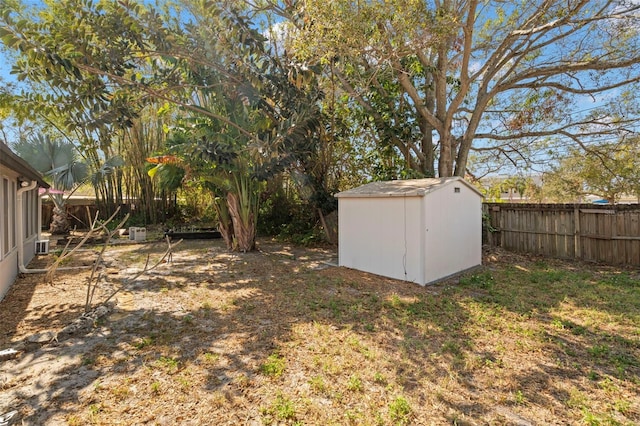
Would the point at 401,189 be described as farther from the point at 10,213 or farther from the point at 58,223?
the point at 58,223

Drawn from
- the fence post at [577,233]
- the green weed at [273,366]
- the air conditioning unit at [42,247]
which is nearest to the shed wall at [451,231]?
the fence post at [577,233]

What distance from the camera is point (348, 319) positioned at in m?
4.27

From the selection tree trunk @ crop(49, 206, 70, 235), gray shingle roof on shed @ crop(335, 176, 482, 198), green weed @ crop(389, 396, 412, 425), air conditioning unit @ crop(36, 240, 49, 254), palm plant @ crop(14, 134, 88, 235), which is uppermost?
palm plant @ crop(14, 134, 88, 235)

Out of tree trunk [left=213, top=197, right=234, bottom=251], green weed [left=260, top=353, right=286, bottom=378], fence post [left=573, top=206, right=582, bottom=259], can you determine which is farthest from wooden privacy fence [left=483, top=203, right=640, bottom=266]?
green weed [left=260, top=353, right=286, bottom=378]

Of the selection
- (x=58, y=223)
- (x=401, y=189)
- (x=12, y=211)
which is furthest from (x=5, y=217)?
(x=58, y=223)

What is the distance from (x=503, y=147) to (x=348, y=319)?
9.71 m

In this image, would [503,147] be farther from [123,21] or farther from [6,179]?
[6,179]

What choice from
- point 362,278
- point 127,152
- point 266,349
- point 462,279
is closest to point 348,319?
point 266,349

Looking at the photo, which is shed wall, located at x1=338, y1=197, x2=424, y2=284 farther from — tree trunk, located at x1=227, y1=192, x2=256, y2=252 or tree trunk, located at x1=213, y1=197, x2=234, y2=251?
tree trunk, located at x1=213, y1=197, x2=234, y2=251

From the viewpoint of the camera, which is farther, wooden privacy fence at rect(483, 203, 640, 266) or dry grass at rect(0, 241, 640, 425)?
wooden privacy fence at rect(483, 203, 640, 266)

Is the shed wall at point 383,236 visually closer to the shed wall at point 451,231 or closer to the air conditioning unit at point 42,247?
the shed wall at point 451,231

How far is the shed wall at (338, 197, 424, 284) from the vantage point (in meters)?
5.91

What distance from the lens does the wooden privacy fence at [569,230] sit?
7133 millimetres

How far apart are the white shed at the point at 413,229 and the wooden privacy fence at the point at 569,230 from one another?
2.16 m
